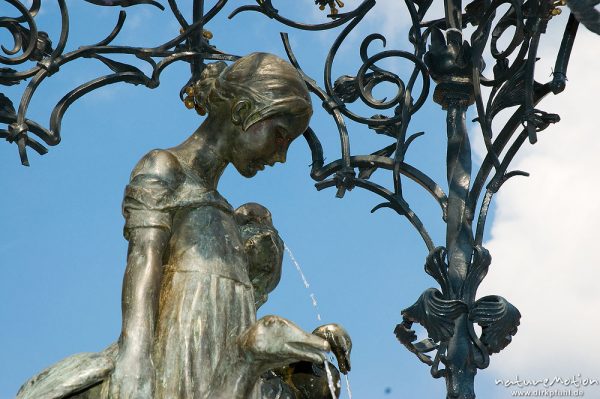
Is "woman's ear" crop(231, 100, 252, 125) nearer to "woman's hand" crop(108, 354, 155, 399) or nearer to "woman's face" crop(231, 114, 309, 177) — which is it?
"woman's face" crop(231, 114, 309, 177)

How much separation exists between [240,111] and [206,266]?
2.08ft

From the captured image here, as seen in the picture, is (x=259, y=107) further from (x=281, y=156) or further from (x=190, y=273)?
(x=190, y=273)

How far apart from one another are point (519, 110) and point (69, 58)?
2.10m

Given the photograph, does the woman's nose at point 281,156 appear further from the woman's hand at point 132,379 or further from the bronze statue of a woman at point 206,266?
the woman's hand at point 132,379

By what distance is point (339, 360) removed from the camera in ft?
22.5

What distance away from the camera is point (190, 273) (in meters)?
6.83

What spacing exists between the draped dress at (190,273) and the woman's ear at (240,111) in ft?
0.86

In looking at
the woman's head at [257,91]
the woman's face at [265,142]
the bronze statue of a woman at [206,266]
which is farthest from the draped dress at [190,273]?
the woman's head at [257,91]

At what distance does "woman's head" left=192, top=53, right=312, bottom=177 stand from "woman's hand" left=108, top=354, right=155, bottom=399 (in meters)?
1.00

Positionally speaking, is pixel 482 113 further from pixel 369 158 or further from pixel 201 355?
pixel 201 355

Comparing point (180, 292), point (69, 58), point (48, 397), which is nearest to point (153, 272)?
point (180, 292)

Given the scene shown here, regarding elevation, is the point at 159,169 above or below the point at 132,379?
above

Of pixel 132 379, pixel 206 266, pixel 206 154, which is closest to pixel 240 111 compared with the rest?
pixel 206 154

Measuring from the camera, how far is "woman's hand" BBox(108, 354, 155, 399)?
255 inches
